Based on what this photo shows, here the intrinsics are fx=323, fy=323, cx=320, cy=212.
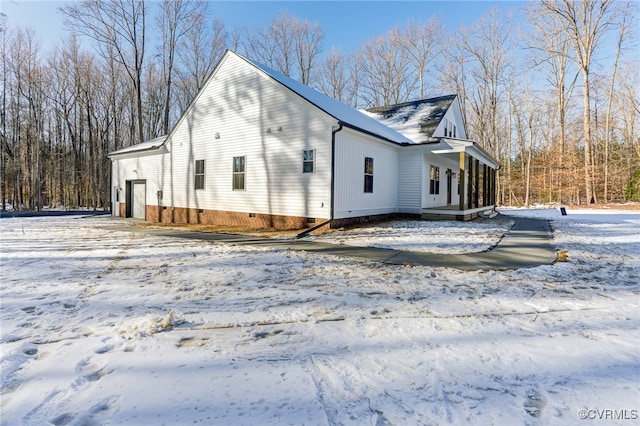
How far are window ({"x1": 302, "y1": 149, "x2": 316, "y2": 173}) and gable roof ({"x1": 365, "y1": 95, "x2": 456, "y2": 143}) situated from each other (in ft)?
18.6

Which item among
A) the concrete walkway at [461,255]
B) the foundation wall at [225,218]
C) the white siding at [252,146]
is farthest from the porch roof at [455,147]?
the foundation wall at [225,218]

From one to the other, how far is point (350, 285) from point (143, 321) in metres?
2.55

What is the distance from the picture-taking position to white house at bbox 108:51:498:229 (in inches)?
439

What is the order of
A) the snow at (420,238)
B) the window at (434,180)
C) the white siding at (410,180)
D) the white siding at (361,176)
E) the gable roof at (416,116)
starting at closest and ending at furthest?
the snow at (420,238)
the white siding at (361,176)
the white siding at (410,180)
the window at (434,180)
the gable roof at (416,116)

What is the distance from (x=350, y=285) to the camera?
14.8ft

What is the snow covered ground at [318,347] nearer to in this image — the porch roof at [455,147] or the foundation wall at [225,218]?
the foundation wall at [225,218]

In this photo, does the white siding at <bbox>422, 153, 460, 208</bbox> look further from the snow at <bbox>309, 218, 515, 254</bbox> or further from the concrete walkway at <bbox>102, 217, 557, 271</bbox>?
the concrete walkway at <bbox>102, 217, 557, 271</bbox>

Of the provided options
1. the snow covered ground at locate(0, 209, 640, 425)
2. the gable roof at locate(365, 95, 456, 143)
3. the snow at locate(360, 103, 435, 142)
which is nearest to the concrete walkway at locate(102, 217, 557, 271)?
the snow covered ground at locate(0, 209, 640, 425)

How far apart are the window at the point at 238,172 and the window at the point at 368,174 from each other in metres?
4.82

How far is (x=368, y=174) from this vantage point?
1241 centimetres

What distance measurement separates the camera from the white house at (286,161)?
36.6 ft

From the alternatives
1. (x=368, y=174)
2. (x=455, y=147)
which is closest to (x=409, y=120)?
(x=455, y=147)
